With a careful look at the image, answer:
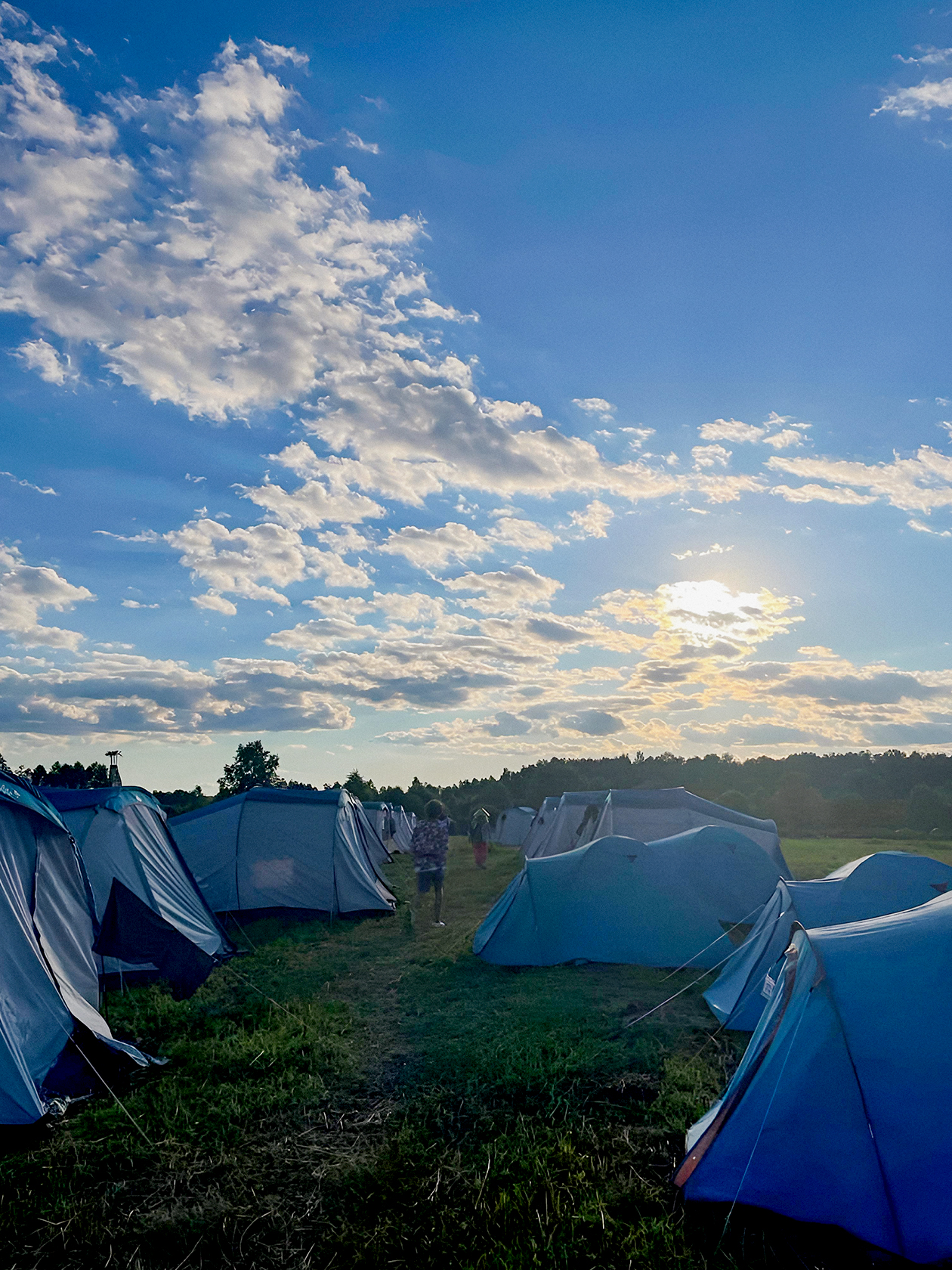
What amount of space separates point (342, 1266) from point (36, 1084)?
3256 mm

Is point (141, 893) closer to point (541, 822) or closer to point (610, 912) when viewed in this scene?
point (610, 912)

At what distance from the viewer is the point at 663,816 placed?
57.6 feet

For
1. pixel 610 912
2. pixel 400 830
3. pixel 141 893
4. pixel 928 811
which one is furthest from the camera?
pixel 400 830

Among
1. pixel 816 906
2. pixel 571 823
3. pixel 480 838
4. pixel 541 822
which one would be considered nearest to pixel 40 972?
pixel 816 906

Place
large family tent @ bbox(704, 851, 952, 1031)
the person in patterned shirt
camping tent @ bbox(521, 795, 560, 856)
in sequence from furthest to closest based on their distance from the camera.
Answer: camping tent @ bbox(521, 795, 560, 856)
the person in patterned shirt
large family tent @ bbox(704, 851, 952, 1031)

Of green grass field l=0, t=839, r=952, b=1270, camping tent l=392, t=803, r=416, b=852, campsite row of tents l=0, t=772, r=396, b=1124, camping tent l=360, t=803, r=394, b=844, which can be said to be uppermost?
campsite row of tents l=0, t=772, r=396, b=1124

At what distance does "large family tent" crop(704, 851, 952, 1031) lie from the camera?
26.1 feet

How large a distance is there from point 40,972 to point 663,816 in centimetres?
1376

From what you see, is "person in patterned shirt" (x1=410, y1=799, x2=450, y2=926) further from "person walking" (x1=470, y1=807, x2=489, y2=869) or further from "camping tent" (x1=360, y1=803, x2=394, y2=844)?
"camping tent" (x1=360, y1=803, x2=394, y2=844)

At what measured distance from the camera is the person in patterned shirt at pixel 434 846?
13.6 metres

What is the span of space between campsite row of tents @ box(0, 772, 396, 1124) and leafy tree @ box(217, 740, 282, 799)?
39059 mm

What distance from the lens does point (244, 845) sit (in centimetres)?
1418

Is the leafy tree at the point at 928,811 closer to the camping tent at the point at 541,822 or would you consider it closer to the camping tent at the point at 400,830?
the camping tent at the point at 541,822

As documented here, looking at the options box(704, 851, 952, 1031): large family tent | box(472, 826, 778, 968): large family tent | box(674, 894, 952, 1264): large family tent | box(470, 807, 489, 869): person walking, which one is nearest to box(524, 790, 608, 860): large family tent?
box(470, 807, 489, 869): person walking
